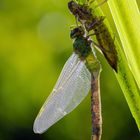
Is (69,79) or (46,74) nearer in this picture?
(69,79)

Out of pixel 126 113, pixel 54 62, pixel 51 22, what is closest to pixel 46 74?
pixel 54 62

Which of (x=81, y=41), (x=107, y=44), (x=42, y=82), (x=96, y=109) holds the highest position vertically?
(x=107, y=44)

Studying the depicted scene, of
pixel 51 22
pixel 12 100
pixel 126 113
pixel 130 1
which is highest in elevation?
pixel 130 1

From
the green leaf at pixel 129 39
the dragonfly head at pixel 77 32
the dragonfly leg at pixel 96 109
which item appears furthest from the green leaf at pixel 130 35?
the dragonfly head at pixel 77 32

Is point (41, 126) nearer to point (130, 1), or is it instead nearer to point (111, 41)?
point (111, 41)

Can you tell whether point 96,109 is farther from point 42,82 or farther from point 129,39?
point 42,82

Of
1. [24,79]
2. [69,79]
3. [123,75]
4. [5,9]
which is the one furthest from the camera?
[5,9]

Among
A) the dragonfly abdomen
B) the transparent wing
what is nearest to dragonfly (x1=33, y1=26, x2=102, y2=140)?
the transparent wing

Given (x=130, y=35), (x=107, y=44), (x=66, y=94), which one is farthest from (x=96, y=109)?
(x=130, y=35)
